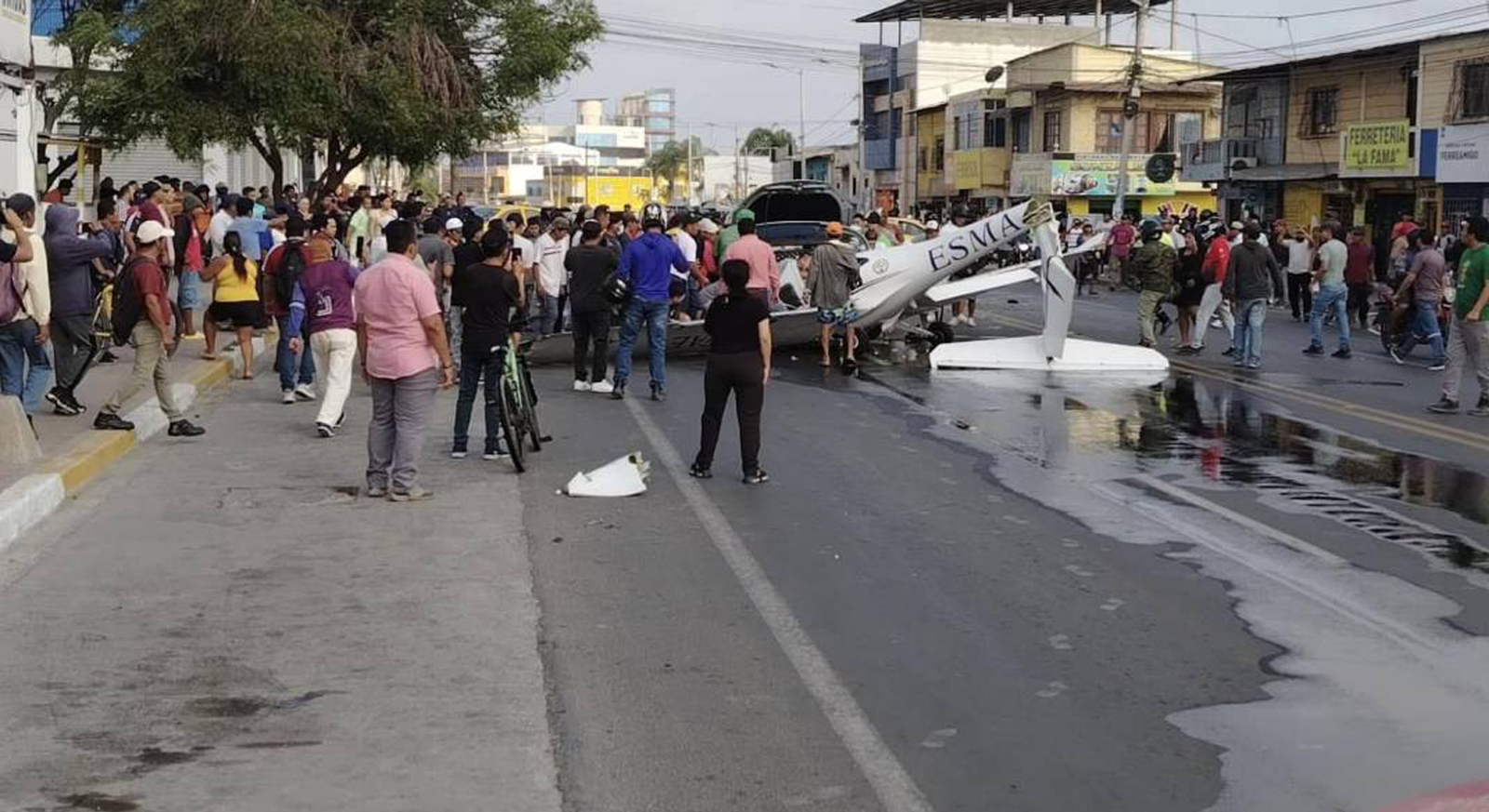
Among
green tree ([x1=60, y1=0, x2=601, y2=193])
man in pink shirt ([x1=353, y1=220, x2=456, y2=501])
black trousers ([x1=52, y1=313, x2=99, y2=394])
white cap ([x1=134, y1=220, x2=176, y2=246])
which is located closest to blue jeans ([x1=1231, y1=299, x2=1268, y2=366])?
man in pink shirt ([x1=353, y1=220, x2=456, y2=501])

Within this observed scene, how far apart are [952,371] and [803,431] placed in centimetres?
567

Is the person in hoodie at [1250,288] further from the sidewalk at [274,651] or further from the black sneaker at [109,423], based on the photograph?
the black sneaker at [109,423]

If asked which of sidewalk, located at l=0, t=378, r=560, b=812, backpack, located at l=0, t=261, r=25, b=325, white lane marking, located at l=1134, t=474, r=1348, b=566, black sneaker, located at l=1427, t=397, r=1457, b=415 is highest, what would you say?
backpack, located at l=0, t=261, r=25, b=325

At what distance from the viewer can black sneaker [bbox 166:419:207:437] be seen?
14.5 meters

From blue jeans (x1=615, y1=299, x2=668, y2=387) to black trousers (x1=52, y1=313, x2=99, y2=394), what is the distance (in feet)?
16.0

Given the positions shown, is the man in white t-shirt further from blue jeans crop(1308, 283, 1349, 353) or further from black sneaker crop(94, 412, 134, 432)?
blue jeans crop(1308, 283, 1349, 353)

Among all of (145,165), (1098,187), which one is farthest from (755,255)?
(1098,187)

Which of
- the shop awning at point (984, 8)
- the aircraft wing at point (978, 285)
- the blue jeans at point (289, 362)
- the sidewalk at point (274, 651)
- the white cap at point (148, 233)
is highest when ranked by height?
the shop awning at point (984, 8)

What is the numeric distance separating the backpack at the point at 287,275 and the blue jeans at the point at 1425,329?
13.7 metres

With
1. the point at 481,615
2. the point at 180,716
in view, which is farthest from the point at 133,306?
the point at 180,716

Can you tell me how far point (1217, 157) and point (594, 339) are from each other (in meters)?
39.4

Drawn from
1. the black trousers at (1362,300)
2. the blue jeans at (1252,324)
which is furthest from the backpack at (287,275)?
the black trousers at (1362,300)

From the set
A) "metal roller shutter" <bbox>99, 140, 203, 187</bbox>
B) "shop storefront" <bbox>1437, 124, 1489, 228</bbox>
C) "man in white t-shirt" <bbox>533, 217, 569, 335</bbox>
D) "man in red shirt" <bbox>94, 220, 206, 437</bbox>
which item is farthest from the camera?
"metal roller shutter" <bbox>99, 140, 203, 187</bbox>

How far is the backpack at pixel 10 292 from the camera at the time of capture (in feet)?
42.3
